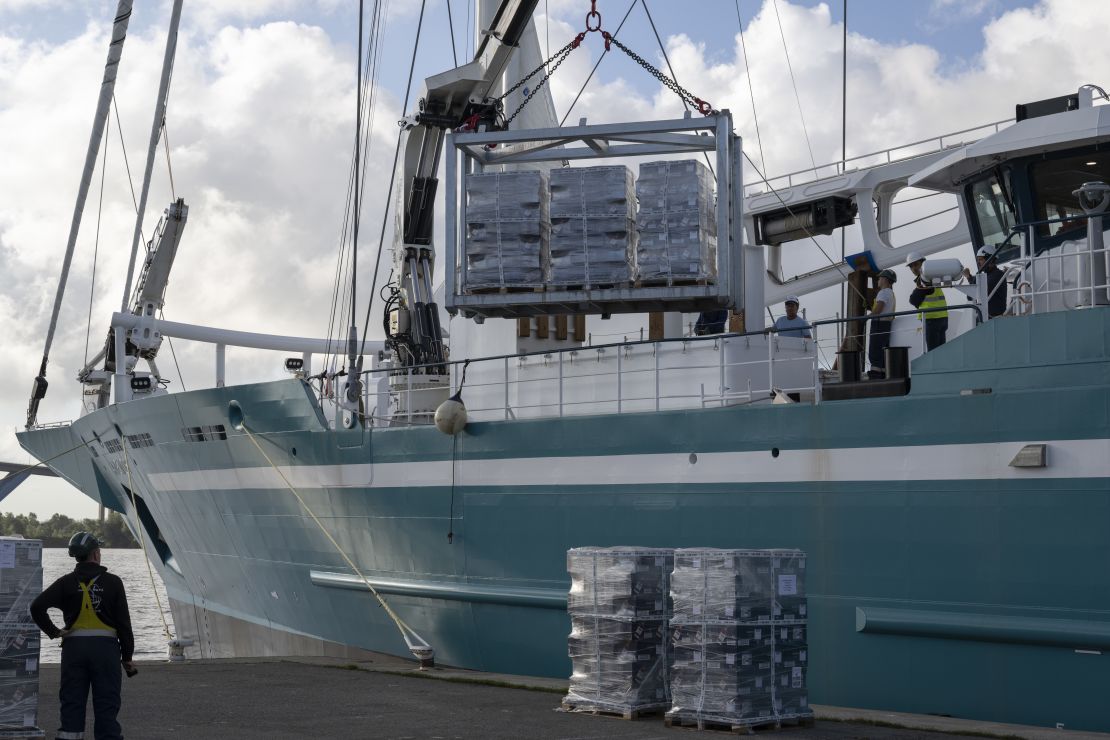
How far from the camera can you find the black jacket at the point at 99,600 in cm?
741

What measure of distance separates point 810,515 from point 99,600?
622cm

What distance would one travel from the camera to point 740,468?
11.3m

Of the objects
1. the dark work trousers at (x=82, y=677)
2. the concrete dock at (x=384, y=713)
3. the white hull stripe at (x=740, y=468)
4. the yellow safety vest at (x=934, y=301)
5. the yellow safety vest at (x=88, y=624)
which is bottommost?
the concrete dock at (x=384, y=713)

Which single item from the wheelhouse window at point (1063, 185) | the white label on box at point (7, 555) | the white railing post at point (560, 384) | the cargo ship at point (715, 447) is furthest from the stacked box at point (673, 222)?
the white label on box at point (7, 555)

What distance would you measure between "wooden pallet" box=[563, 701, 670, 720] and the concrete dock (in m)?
0.07

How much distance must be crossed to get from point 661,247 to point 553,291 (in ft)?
4.08

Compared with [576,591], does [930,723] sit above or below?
below

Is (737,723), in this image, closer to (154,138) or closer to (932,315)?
(932,315)

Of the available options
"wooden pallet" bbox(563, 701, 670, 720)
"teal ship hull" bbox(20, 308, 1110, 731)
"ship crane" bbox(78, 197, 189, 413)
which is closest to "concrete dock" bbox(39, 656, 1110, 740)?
"wooden pallet" bbox(563, 701, 670, 720)

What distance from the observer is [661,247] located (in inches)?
474

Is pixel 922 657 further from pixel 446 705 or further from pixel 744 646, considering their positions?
pixel 446 705

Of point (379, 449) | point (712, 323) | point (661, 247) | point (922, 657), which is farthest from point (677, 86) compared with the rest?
point (922, 657)

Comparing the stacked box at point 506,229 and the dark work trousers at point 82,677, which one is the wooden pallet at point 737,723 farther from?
the stacked box at point 506,229

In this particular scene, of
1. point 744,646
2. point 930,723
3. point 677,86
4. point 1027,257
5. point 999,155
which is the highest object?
point 677,86
